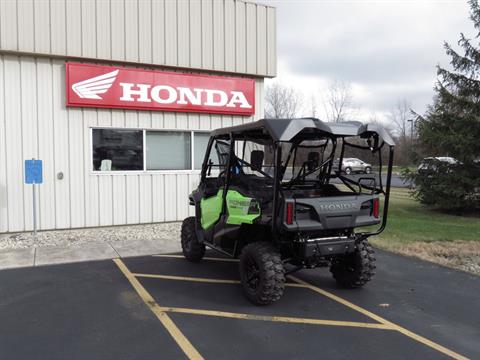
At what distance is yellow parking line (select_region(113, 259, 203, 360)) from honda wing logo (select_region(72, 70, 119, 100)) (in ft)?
15.8

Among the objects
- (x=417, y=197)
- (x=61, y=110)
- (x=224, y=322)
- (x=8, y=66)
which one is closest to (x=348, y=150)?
(x=224, y=322)

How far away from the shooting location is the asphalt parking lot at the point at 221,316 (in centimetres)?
403

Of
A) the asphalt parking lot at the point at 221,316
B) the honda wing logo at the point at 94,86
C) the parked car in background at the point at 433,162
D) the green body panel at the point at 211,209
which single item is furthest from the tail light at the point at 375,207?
the parked car in background at the point at 433,162

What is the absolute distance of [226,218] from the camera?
571cm

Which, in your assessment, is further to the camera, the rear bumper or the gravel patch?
the gravel patch

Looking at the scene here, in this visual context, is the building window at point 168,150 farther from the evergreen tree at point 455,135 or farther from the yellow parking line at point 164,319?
the evergreen tree at point 455,135

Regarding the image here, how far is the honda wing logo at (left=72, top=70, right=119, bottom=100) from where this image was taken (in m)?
9.82

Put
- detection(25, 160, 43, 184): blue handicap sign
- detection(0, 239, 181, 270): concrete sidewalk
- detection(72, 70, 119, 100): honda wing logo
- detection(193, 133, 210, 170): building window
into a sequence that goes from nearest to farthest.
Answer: detection(0, 239, 181, 270): concrete sidewalk, detection(25, 160, 43, 184): blue handicap sign, detection(72, 70, 119, 100): honda wing logo, detection(193, 133, 210, 170): building window

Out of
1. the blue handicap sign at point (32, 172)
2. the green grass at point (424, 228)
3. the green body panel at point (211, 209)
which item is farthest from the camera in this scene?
the green grass at point (424, 228)

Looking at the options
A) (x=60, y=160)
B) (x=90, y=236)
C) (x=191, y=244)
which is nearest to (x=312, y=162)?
(x=191, y=244)

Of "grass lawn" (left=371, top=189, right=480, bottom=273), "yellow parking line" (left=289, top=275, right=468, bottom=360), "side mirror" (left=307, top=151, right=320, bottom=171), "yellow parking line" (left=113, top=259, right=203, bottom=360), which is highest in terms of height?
"side mirror" (left=307, top=151, right=320, bottom=171)

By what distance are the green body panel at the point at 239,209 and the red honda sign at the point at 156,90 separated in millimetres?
5668

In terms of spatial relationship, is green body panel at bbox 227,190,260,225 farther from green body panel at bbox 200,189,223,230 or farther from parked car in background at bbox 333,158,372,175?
parked car in background at bbox 333,158,372,175

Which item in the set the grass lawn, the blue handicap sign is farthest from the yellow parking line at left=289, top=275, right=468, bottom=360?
the blue handicap sign
